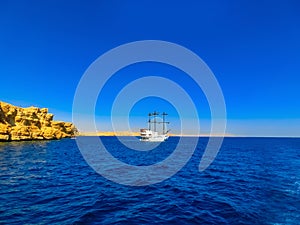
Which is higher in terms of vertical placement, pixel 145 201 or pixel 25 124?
pixel 25 124

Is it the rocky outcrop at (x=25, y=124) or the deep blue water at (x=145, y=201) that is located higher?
the rocky outcrop at (x=25, y=124)

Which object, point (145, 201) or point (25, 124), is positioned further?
point (25, 124)

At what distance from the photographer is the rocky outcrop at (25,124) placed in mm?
89062

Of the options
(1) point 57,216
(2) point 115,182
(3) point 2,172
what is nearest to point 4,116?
(3) point 2,172

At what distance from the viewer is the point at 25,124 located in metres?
106

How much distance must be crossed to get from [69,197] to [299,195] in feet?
66.1

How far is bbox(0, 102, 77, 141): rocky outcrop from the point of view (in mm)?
89062

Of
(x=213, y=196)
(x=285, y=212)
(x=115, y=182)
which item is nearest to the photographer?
(x=285, y=212)

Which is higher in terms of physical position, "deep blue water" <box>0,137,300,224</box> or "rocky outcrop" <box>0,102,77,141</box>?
"rocky outcrop" <box>0,102,77,141</box>

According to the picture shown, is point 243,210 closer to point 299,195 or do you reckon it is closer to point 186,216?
point 186,216

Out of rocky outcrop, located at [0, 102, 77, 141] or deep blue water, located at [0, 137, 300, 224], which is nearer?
deep blue water, located at [0, 137, 300, 224]

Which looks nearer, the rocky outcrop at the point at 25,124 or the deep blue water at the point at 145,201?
the deep blue water at the point at 145,201

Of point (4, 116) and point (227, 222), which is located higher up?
point (4, 116)

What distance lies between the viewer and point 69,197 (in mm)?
16828
